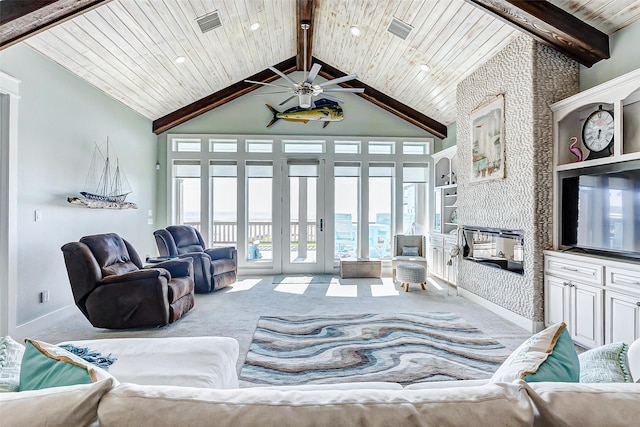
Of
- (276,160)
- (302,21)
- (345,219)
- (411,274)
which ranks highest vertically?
(302,21)

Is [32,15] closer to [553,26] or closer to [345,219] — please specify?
[553,26]

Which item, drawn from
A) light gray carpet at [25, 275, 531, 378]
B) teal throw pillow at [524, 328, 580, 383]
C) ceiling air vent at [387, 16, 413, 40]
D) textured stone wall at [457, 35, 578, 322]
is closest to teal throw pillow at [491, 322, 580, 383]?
teal throw pillow at [524, 328, 580, 383]

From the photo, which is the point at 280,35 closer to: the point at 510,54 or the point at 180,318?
the point at 510,54

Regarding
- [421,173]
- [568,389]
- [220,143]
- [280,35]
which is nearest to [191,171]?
[220,143]

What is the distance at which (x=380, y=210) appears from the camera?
289 inches

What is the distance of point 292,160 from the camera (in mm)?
7184

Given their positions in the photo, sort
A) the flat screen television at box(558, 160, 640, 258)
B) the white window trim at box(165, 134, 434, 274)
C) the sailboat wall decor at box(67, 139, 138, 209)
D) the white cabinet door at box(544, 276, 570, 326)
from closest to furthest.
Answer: the flat screen television at box(558, 160, 640, 258) → the white cabinet door at box(544, 276, 570, 326) → the sailboat wall decor at box(67, 139, 138, 209) → the white window trim at box(165, 134, 434, 274)

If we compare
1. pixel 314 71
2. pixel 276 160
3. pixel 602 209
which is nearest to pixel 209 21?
pixel 314 71

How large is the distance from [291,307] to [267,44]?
398 cm

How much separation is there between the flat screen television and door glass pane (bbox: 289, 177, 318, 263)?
4.37 metres

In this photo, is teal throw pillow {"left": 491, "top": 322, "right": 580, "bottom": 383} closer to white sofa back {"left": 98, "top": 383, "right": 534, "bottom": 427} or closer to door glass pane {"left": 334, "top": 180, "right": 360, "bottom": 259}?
white sofa back {"left": 98, "top": 383, "right": 534, "bottom": 427}

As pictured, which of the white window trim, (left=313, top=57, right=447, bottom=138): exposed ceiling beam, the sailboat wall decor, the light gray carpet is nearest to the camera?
the light gray carpet

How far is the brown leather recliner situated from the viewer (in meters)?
3.60

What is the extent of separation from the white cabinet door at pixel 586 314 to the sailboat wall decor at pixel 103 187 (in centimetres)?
528
